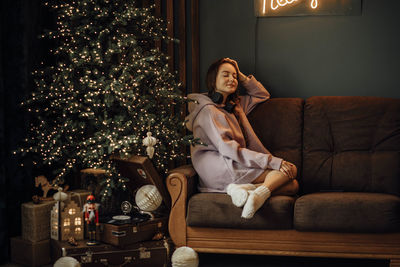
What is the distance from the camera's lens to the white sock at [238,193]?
2418mm

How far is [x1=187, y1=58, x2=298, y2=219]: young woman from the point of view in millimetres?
2549

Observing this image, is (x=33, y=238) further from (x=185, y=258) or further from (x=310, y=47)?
(x=310, y=47)

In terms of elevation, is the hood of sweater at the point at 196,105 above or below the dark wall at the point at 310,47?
below

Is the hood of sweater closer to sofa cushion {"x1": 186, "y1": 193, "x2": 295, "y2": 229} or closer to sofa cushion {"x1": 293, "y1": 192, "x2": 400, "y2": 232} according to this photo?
sofa cushion {"x1": 186, "y1": 193, "x2": 295, "y2": 229}

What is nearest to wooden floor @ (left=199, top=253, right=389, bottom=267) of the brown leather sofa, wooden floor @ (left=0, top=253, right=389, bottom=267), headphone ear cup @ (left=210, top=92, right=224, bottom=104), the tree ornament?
wooden floor @ (left=0, top=253, right=389, bottom=267)

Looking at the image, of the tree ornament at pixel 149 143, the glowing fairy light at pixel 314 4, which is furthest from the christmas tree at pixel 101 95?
the glowing fairy light at pixel 314 4

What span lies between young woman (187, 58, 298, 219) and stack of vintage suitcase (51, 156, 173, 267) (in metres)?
0.36

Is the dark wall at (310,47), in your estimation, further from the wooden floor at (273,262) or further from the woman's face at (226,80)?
the wooden floor at (273,262)

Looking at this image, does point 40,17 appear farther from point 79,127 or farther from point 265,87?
point 265,87

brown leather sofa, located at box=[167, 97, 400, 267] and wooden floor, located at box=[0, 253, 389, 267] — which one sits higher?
brown leather sofa, located at box=[167, 97, 400, 267]

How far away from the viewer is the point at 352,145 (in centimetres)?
298

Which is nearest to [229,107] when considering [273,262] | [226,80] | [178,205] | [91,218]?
[226,80]

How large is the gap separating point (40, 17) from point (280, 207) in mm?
2051

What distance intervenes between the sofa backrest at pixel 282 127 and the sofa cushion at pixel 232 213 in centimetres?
59
